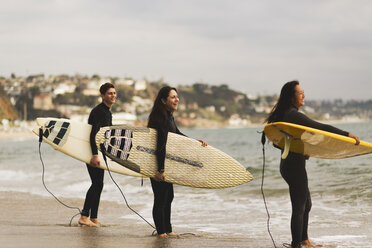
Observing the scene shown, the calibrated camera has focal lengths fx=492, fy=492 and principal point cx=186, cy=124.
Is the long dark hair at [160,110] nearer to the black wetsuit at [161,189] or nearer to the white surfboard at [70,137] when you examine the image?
the black wetsuit at [161,189]

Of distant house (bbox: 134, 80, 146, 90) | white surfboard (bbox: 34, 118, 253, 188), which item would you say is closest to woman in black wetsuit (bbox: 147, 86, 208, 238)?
white surfboard (bbox: 34, 118, 253, 188)

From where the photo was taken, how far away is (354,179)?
32.8 ft

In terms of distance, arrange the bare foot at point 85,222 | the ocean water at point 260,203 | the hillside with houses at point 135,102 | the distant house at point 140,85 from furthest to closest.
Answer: the distant house at point 140,85 → the hillside with houses at point 135,102 → the ocean water at point 260,203 → the bare foot at point 85,222

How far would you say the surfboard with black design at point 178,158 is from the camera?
188 inches

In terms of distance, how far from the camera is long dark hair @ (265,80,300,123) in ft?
12.2

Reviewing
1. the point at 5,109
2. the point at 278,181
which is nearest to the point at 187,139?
the point at 278,181

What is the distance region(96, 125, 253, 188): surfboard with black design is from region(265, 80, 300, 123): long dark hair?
48.9 inches

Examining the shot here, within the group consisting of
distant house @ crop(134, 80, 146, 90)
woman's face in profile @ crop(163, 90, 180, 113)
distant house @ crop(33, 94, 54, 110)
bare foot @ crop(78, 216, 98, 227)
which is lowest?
distant house @ crop(33, 94, 54, 110)

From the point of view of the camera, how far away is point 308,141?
3.81 metres

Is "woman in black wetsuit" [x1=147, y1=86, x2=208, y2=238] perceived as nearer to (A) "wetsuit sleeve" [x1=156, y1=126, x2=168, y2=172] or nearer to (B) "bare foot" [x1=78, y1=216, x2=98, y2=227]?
(A) "wetsuit sleeve" [x1=156, y1=126, x2=168, y2=172]

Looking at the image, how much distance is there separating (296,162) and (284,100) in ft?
1.57

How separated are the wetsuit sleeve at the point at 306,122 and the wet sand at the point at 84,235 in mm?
1177

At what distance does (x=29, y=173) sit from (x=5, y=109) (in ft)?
291

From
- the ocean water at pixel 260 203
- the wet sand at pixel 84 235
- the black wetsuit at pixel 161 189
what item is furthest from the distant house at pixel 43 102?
the black wetsuit at pixel 161 189
